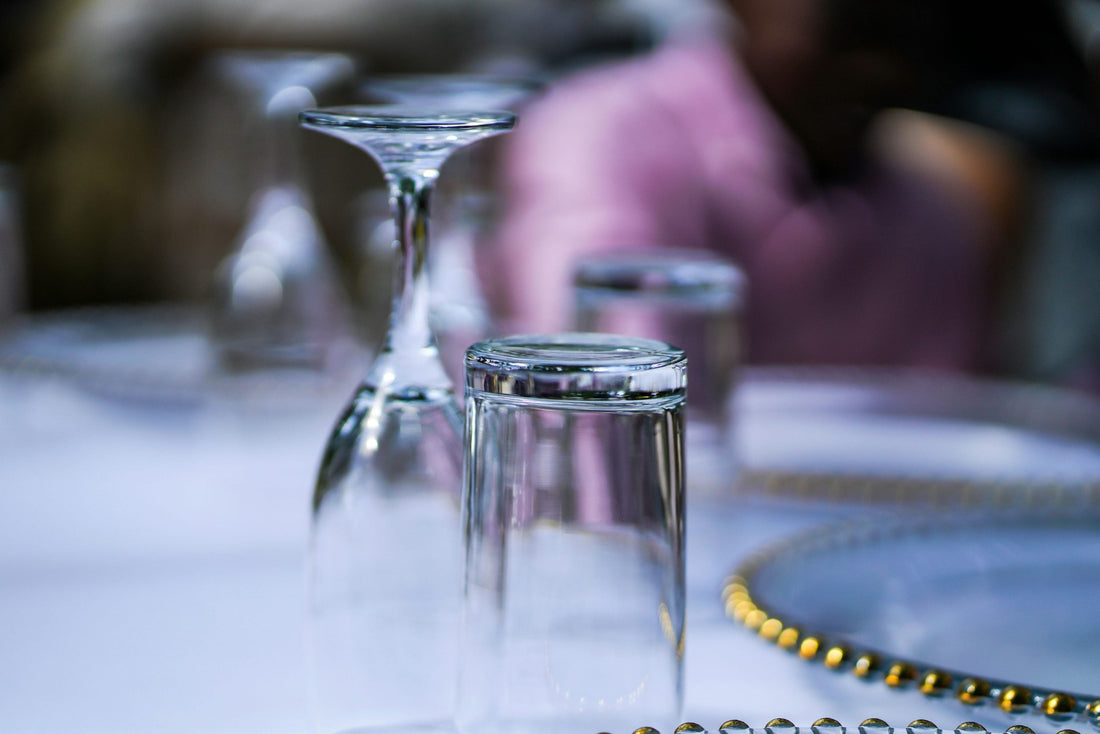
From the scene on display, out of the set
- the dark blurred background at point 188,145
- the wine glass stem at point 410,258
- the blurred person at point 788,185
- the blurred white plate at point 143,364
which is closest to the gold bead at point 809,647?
the wine glass stem at point 410,258

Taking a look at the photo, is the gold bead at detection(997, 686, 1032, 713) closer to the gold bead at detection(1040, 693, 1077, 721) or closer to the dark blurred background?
the gold bead at detection(1040, 693, 1077, 721)

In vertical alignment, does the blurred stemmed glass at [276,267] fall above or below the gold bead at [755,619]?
above

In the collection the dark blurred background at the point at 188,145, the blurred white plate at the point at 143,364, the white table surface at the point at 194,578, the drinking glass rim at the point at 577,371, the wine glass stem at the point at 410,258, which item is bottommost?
the white table surface at the point at 194,578

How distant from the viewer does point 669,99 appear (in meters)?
1.46

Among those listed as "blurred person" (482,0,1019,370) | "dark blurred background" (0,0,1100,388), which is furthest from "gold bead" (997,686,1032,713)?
"dark blurred background" (0,0,1100,388)

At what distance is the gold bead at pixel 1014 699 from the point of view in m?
0.28

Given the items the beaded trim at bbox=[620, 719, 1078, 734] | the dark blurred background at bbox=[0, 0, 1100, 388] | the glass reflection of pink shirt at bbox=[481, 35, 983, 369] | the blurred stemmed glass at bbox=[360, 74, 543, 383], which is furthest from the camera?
the dark blurred background at bbox=[0, 0, 1100, 388]

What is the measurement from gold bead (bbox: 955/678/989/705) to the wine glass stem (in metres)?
0.15

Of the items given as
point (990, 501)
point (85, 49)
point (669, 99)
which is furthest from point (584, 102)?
point (990, 501)

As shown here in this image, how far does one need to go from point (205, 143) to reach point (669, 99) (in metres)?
0.58

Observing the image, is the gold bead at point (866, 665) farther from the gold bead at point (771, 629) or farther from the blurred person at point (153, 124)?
the blurred person at point (153, 124)

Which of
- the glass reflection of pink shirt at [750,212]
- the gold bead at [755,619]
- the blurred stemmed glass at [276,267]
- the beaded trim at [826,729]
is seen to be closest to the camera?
the beaded trim at [826,729]

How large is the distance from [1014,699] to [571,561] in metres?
0.10

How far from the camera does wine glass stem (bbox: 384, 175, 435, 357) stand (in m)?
0.30
